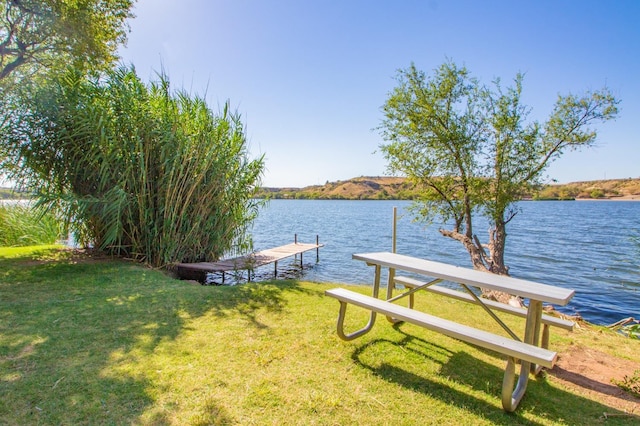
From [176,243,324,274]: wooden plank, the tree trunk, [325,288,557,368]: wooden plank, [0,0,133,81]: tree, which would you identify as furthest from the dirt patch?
[0,0,133,81]: tree

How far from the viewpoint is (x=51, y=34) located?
8.00 m

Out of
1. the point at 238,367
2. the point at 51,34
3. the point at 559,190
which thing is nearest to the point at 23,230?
the point at 51,34

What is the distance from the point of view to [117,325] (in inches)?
142

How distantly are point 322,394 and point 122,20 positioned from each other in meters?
11.7

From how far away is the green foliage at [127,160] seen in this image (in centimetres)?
634

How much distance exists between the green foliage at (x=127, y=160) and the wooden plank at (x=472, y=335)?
501cm

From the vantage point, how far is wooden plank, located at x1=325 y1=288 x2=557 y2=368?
2.18 meters

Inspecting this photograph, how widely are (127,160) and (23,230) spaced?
A: 5985 mm

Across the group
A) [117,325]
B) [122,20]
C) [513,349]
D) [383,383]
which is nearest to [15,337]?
[117,325]

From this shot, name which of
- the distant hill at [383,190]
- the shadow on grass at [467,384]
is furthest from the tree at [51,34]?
the distant hill at [383,190]

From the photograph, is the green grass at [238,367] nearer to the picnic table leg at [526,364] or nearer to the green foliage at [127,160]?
the picnic table leg at [526,364]

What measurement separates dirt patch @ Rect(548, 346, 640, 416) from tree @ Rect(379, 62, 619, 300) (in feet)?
15.2

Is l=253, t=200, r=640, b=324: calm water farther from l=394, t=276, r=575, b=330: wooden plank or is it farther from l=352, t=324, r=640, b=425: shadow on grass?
l=352, t=324, r=640, b=425: shadow on grass

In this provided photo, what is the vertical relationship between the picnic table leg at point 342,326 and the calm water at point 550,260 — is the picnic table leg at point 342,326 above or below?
above
